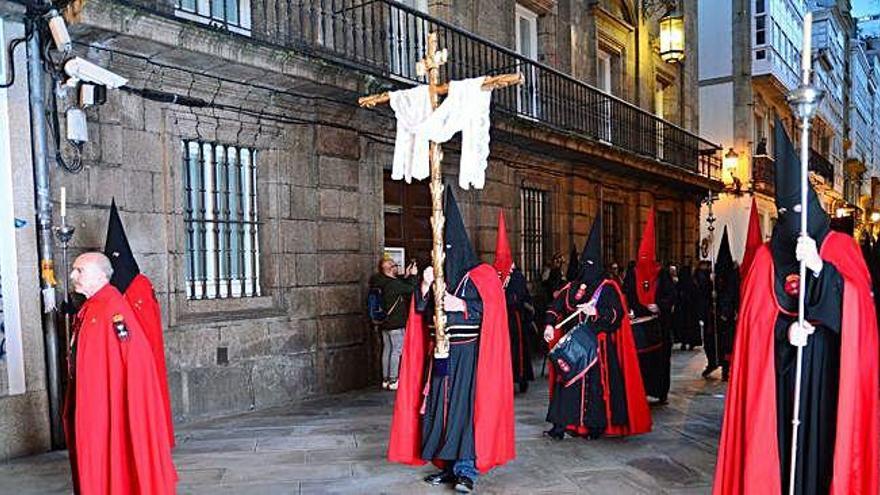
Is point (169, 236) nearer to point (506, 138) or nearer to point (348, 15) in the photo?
point (348, 15)

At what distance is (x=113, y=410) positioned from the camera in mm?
3934

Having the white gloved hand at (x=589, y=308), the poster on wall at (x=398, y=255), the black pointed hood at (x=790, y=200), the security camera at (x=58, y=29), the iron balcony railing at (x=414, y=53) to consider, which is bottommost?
the white gloved hand at (x=589, y=308)

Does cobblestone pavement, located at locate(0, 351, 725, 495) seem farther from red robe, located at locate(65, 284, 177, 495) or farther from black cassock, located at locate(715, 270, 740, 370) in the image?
black cassock, located at locate(715, 270, 740, 370)

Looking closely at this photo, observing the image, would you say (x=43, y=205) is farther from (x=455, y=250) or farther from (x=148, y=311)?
(x=455, y=250)

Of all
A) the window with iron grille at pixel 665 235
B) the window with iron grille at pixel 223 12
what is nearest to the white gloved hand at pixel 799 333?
the window with iron grille at pixel 223 12

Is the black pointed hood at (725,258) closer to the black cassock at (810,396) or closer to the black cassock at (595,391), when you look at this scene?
the black cassock at (595,391)

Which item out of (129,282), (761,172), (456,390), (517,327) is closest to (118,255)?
(129,282)

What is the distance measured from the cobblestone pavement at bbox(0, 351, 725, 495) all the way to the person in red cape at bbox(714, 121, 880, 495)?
1.43 m

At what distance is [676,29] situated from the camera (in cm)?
1642

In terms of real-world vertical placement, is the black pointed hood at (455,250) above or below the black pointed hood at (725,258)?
above

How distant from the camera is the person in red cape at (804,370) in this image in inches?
142

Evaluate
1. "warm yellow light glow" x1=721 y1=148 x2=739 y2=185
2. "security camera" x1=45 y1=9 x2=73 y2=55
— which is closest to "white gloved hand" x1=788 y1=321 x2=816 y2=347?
"security camera" x1=45 y1=9 x2=73 y2=55

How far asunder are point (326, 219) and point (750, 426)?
243 inches

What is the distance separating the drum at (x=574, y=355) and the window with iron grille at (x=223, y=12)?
15.3ft
